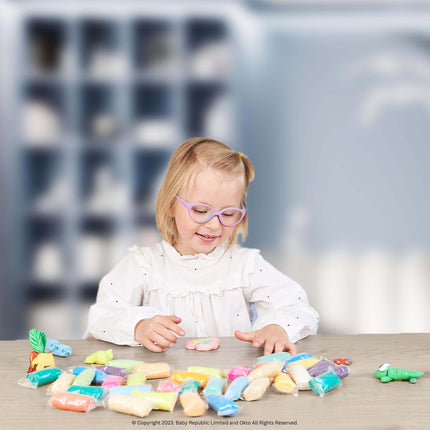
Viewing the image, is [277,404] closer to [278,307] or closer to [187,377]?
[187,377]

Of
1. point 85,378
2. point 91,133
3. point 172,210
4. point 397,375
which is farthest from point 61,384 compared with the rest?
point 91,133

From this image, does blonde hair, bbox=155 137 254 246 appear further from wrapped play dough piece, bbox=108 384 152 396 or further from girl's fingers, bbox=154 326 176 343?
wrapped play dough piece, bbox=108 384 152 396

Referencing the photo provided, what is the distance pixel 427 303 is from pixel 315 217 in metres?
0.90

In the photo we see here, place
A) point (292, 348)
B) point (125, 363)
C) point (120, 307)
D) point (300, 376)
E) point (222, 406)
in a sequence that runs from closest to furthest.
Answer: point (222, 406)
point (300, 376)
point (125, 363)
point (292, 348)
point (120, 307)

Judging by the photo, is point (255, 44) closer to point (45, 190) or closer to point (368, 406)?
point (45, 190)

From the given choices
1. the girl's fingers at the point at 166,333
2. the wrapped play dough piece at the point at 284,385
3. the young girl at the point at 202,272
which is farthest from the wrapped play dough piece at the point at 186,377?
the young girl at the point at 202,272

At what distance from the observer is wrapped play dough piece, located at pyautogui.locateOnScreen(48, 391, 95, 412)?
2.53 feet

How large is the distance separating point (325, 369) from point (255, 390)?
5.8 inches

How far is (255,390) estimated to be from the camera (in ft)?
2.64

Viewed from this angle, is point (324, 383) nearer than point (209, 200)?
Yes

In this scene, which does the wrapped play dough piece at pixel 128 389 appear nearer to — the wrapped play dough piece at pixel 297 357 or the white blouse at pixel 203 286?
the wrapped play dough piece at pixel 297 357

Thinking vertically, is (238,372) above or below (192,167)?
below

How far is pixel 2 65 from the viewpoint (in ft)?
11.4

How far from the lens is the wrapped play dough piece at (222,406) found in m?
0.75
